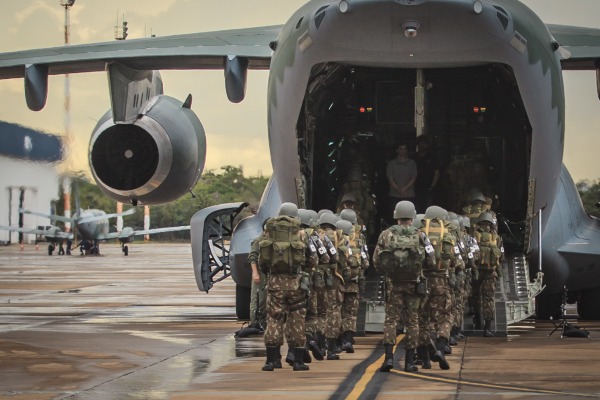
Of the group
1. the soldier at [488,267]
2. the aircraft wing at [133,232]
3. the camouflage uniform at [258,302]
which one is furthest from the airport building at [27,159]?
the aircraft wing at [133,232]

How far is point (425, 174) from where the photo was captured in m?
16.8

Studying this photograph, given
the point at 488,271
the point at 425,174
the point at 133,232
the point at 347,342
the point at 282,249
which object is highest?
the point at 133,232

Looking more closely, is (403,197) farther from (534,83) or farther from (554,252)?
(534,83)

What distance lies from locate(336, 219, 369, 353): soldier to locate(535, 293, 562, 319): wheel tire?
484 cm

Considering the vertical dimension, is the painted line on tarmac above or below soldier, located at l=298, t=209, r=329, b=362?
below

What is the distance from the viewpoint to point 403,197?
16.8m

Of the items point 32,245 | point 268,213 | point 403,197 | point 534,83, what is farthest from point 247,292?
point 32,245

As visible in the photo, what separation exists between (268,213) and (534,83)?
464cm

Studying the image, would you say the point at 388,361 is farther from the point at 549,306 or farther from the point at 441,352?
the point at 549,306

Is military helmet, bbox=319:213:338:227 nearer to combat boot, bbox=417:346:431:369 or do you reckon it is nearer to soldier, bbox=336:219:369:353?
soldier, bbox=336:219:369:353

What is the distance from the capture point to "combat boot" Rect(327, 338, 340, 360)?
12562 millimetres

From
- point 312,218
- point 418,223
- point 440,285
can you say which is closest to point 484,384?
point 440,285

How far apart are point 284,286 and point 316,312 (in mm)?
1122

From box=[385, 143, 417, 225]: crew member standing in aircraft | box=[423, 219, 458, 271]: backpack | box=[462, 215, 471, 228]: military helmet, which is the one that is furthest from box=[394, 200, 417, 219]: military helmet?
box=[385, 143, 417, 225]: crew member standing in aircraft
